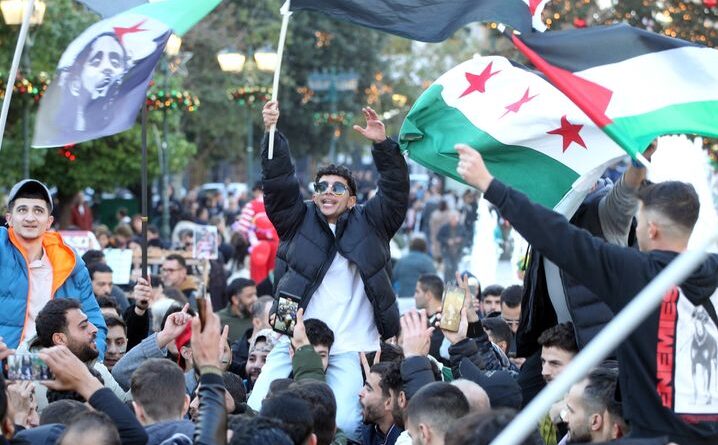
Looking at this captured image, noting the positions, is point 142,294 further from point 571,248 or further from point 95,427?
point 571,248

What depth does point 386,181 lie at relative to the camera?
27.5 ft

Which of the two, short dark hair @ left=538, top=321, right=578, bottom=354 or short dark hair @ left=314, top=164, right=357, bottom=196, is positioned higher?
short dark hair @ left=314, top=164, right=357, bottom=196

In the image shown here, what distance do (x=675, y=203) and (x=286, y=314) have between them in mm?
3115

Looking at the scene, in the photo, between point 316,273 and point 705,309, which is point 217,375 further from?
point 316,273

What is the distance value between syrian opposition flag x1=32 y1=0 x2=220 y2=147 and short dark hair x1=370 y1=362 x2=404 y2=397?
2069mm

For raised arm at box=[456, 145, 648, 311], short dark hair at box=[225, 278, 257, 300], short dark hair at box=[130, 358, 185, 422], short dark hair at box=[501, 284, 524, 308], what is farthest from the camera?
short dark hair at box=[225, 278, 257, 300]

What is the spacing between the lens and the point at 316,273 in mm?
8359

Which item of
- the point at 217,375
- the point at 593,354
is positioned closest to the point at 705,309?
the point at 593,354

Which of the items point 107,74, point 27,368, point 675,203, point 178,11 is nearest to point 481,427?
point 675,203

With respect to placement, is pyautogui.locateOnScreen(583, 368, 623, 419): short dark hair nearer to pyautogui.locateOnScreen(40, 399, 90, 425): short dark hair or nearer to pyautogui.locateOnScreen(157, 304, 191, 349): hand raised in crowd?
pyautogui.locateOnScreen(40, 399, 90, 425): short dark hair

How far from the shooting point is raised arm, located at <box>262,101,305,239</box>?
8.35m

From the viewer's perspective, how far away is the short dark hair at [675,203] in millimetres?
5582

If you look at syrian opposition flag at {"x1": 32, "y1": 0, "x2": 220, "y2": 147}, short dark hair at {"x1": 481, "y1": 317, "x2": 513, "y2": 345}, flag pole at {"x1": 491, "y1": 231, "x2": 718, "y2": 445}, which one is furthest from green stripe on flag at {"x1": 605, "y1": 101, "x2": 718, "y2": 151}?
short dark hair at {"x1": 481, "y1": 317, "x2": 513, "y2": 345}

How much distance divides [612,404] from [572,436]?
299 mm
